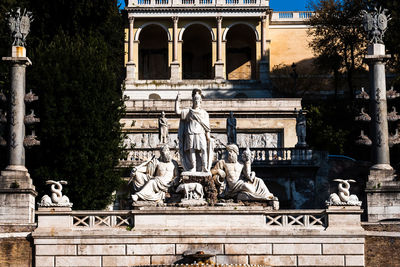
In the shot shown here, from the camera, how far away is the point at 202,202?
30109mm

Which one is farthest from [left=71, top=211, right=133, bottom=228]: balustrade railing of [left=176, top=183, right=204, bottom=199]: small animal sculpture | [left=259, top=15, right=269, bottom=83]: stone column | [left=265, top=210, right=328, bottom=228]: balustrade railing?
[left=259, top=15, right=269, bottom=83]: stone column

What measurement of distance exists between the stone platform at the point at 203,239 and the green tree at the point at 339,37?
99.2 feet

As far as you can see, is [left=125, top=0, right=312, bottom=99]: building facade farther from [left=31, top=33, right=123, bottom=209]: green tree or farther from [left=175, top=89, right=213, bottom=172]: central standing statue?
[left=175, top=89, right=213, bottom=172]: central standing statue

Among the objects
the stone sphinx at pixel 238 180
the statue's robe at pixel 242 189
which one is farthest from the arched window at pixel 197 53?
the statue's robe at pixel 242 189

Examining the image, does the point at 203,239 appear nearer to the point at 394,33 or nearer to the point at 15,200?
the point at 15,200

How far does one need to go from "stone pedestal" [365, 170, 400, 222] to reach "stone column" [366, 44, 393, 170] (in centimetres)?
101

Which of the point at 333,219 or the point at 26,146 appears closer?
the point at 333,219

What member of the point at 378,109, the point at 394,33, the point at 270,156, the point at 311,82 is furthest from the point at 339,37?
the point at 378,109

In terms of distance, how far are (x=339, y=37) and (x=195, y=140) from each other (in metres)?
32.1

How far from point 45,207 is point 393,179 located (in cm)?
1360

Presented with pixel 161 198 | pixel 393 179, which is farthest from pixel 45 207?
pixel 393 179

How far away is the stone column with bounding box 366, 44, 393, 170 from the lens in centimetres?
3634

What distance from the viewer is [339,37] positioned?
6062 cm

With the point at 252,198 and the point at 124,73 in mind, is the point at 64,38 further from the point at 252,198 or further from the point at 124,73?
the point at 124,73
